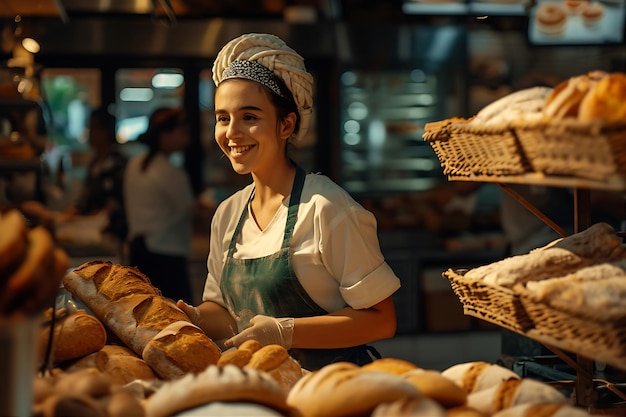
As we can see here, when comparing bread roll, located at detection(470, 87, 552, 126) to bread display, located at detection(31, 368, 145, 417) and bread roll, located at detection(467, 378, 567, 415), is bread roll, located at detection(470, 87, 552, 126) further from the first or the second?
bread display, located at detection(31, 368, 145, 417)

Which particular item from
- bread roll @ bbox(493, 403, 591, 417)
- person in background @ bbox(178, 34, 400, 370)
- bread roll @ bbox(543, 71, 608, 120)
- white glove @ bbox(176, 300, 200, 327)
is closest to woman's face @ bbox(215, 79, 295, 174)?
person in background @ bbox(178, 34, 400, 370)

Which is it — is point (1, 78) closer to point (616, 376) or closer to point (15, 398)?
point (616, 376)

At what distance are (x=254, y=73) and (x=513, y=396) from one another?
4.02ft

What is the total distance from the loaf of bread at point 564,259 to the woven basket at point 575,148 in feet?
0.79

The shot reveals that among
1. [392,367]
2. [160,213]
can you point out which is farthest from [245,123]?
[160,213]

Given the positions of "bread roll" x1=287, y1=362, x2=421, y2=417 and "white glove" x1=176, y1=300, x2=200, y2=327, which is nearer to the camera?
"bread roll" x1=287, y1=362, x2=421, y2=417

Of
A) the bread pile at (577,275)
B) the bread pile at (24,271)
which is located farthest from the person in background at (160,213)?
the bread pile at (24,271)

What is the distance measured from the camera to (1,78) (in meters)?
4.51

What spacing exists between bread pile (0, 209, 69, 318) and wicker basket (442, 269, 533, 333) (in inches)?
31.9

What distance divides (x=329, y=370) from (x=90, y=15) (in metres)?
4.68

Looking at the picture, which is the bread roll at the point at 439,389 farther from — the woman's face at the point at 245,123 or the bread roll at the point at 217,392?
the woman's face at the point at 245,123

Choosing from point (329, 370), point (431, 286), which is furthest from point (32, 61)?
point (329, 370)

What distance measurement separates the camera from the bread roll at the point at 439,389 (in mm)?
1396

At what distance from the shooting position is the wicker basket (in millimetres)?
1595
